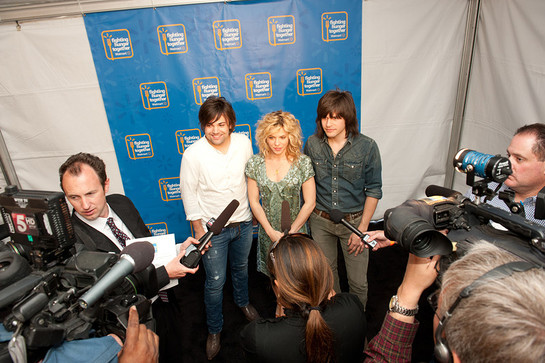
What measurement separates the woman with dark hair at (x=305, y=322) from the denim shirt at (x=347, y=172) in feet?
3.58

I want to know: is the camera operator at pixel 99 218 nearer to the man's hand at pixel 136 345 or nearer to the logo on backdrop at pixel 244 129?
the man's hand at pixel 136 345

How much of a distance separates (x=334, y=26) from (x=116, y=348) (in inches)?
121

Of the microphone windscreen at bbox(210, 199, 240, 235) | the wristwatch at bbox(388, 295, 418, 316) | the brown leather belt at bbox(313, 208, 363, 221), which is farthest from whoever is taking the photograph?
the brown leather belt at bbox(313, 208, 363, 221)

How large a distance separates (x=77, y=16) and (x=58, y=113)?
91 cm

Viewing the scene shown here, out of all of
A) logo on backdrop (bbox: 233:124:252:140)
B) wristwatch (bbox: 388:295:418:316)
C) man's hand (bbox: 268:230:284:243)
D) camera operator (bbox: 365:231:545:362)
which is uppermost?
camera operator (bbox: 365:231:545:362)

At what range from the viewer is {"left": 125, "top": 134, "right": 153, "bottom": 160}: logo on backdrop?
128 inches

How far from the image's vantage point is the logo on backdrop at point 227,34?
3.02 meters

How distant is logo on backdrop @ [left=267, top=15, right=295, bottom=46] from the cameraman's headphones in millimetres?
2870

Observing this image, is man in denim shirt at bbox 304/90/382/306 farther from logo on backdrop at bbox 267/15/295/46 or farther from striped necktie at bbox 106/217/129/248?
striped necktie at bbox 106/217/129/248

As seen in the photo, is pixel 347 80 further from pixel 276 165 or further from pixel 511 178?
pixel 511 178

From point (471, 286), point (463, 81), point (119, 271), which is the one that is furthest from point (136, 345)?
point (463, 81)

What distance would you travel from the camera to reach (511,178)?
1.67 metres

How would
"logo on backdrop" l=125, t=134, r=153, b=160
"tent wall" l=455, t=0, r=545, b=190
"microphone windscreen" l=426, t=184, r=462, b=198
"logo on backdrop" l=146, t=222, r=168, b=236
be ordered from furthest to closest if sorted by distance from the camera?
"logo on backdrop" l=146, t=222, r=168, b=236 < "logo on backdrop" l=125, t=134, r=153, b=160 < "tent wall" l=455, t=0, r=545, b=190 < "microphone windscreen" l=426, t=184, r=462, b=198

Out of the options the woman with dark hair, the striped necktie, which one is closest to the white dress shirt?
the striped necktie
